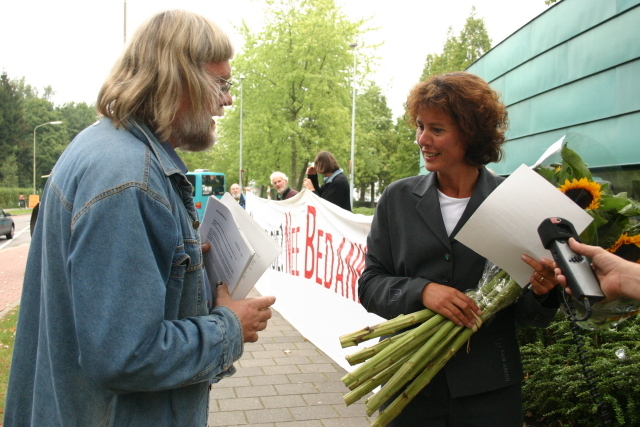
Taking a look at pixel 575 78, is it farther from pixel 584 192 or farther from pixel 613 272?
pixel 613 272

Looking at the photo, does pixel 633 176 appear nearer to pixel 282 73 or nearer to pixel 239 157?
pixel 282 73

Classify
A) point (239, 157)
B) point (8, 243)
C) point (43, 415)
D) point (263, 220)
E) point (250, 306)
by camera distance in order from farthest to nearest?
point (239, 157) → point (8, 243) → point (263, 220) → point (250, 306) → point (43, 415)

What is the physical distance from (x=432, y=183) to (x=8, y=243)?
24.0 metres

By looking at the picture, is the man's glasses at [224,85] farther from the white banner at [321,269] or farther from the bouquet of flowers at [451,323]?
the white banner at [321,269]

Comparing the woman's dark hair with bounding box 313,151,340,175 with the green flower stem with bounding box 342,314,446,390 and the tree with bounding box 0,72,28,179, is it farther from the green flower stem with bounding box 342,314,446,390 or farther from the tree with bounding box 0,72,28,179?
the tree with bounding box 0,72,28,179

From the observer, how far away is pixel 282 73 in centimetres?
3148

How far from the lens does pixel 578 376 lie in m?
3.67

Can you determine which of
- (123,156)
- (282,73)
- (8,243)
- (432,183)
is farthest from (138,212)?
(282,73)

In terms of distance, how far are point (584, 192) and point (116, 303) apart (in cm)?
159

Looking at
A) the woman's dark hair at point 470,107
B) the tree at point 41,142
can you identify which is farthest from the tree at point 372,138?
the tree at point 41,142

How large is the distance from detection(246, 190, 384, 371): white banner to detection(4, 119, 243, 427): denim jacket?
3.42 metres

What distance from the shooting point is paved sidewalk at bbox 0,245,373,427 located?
4336mm

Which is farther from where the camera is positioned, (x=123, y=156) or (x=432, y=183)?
(x=432, y=183)

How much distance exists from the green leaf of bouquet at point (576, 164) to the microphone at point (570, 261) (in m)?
0.36
